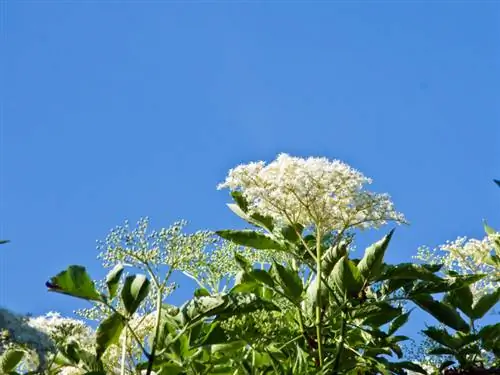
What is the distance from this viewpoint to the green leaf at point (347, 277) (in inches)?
86.4

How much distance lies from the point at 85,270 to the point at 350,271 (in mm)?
749

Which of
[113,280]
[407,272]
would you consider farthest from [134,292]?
[407,272]

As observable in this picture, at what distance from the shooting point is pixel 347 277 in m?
2.20

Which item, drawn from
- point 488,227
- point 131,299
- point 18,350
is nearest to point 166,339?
point 131,299

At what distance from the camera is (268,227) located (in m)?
2.62

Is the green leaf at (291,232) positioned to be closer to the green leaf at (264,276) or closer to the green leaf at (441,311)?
the green leaf at (264,276)

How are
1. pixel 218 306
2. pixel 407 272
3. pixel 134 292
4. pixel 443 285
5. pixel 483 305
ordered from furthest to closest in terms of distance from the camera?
pixel 483 305 → pixel 443 285 → pixel 407 272 → pixel 218 306 → pixel 134 292

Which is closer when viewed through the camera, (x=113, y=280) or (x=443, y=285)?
(x=113, y=280)

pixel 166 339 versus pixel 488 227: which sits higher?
pixel 488 227

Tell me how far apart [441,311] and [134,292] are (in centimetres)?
107

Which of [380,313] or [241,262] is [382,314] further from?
[241,262]

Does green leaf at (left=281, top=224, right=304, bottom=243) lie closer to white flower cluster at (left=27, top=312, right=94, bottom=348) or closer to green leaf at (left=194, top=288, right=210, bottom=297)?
green leaf at (left=194, top=288, right=210, bottom=297)

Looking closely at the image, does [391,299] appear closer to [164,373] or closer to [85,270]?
[164,373]

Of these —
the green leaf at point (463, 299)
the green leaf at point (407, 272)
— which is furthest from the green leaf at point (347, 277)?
the green leaf at point (463, 299)
